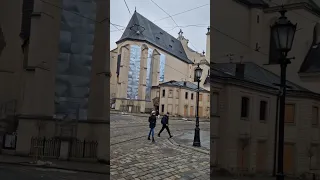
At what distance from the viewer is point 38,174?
1.73 meters

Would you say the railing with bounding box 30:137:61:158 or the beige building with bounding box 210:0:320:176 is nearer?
the beige building with bounding box 210:0:320:176

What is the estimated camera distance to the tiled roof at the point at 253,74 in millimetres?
1506

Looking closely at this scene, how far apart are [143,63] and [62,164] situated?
72 cm

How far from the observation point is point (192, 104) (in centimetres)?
150

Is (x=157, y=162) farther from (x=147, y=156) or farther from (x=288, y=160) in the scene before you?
(x=288, y=160)

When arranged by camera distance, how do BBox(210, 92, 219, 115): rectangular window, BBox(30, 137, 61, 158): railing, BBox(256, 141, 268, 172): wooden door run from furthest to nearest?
BBox(30, 137, 61, 158): railing → BBox(256, 141, 268, 172): wooden door → BBox(210, 92, 219, 115): rectangular window

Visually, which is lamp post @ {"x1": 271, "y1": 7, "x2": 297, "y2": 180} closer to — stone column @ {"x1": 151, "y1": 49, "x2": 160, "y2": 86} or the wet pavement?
the wet pavement

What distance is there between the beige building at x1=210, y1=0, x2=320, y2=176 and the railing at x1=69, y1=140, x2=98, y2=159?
64cm

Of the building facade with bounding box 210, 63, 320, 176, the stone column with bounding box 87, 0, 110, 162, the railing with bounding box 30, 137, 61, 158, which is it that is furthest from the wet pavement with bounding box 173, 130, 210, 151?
the railing with bounding box 30, 137, 61, 158

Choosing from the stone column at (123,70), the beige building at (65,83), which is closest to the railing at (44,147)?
the beige building at (65,83)

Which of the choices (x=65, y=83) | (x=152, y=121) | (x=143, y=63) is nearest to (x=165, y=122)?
(x=152, y=121)

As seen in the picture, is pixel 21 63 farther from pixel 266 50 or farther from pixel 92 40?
pixel 266 50

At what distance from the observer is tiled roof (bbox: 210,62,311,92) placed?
151 cm

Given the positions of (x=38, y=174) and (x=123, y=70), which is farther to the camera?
(x=38, y=174)
